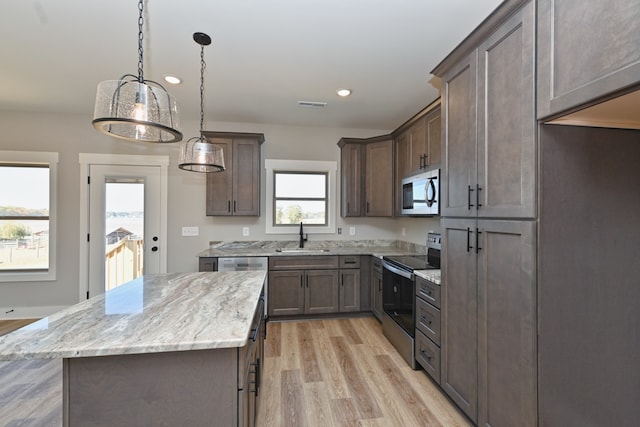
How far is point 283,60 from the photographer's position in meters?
2.42

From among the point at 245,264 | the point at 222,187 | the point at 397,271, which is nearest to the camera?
the point at 397,271

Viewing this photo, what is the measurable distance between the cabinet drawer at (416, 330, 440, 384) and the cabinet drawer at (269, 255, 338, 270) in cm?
146

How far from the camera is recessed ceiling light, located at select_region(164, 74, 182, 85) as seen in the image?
2.71 meters

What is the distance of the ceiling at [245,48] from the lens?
1845 millimetres

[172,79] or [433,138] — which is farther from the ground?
[172,79]

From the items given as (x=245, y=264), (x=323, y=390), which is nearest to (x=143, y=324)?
(x=323, y=390)

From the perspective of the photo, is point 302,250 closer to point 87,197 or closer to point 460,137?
point 460,137

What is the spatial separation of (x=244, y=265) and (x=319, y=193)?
1532mm

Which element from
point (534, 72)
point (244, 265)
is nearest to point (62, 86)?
point (244, 265)

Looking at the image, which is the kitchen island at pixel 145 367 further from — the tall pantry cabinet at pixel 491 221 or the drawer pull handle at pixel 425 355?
the drawer pull handle at pixel 425 355

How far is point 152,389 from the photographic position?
1.12 meters

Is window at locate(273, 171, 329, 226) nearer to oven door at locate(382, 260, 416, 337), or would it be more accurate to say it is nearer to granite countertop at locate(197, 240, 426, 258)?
granite countertop at locate(197, 240, 426, 258)

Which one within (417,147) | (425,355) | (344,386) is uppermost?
(417,147)

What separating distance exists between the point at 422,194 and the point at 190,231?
310cm
